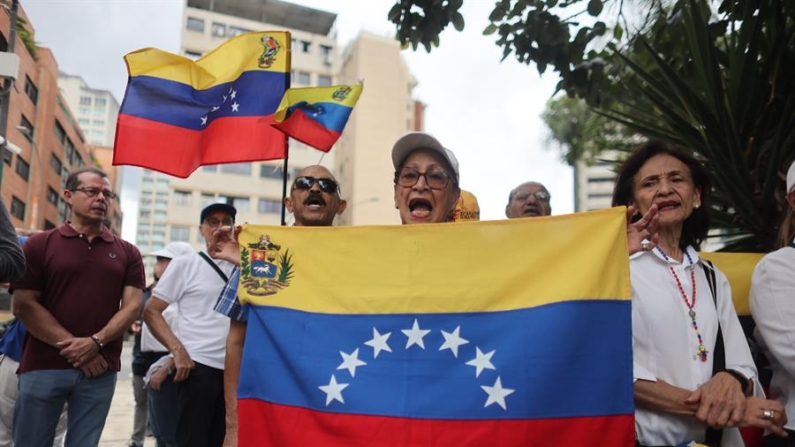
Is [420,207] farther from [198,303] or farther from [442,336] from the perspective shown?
[198,303]

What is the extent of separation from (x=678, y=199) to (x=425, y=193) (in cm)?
109

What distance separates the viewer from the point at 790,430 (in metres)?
2.44

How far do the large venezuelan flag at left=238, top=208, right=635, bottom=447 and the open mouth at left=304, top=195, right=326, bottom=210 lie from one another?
720mm

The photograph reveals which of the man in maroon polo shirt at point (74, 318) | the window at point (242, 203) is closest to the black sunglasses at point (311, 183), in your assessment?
the man in maroon polo shirt at point (74, 318)

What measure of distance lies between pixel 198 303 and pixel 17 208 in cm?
4464

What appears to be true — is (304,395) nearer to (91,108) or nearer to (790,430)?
(790,430)

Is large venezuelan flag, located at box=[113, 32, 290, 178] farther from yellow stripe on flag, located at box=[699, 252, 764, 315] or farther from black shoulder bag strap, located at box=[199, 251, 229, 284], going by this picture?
yellow stripe on flag, located at box=[699, 252, 764, 315]

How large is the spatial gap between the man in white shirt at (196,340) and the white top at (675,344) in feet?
8.98

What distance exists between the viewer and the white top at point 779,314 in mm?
2400

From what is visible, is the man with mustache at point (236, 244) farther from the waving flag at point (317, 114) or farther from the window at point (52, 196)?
the window at point (52, 196)

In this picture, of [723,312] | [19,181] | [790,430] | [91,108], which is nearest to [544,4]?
[723,312]

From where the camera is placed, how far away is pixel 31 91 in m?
42.6

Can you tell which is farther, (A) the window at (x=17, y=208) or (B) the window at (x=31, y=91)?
(B) the window at (x=31, y=91)

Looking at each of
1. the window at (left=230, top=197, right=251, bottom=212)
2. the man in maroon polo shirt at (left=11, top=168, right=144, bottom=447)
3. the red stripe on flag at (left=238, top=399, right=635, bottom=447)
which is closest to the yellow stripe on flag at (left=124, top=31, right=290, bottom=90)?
the man in maroon polo shirt at (left=11, top=168, right=144, bottom=447)
